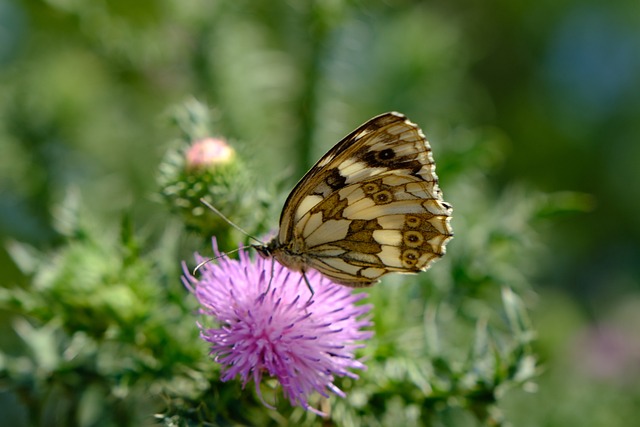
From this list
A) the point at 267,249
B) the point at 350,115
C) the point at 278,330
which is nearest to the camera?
the point at 278,330

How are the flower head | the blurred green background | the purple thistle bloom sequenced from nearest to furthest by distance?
the purple thistle bloom
the flower head
the blurred green background

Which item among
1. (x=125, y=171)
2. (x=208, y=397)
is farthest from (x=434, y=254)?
(x=125, y=171)

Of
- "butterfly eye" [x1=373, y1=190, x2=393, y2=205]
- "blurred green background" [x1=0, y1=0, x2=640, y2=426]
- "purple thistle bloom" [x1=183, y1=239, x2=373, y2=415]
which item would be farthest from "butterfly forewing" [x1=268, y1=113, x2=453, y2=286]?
"blurred green background" [x1=0, y1=0, x2=640, y2=426]

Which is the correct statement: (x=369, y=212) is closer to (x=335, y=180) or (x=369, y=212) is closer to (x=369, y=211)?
(x=369, y=211)

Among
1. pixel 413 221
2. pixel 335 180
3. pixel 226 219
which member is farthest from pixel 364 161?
pixel 226 219

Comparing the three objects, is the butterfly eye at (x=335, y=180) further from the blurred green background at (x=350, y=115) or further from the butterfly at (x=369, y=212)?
the blurred green background at (x=350, y=115)

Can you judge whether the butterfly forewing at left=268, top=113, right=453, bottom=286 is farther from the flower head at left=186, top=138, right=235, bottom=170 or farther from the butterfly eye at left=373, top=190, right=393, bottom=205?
the flower head at left=186, top=138, right=235, bottom=170

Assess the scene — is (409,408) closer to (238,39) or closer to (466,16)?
(238,39)

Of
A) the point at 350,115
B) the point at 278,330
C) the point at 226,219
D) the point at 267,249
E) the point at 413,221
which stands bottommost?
the point at 278,330
